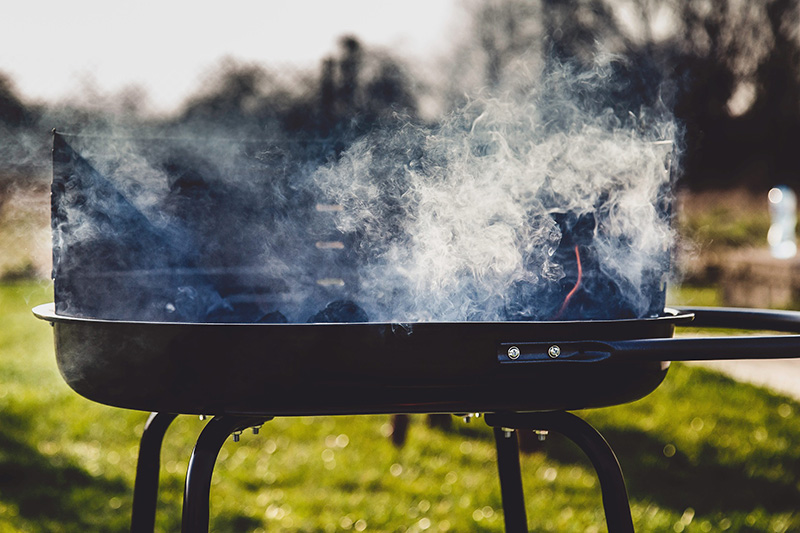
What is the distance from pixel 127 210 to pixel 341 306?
0.51 meters

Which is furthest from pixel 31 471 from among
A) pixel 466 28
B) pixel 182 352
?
pixel 466 28

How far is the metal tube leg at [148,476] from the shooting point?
1.32 meters

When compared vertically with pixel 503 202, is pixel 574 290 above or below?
below

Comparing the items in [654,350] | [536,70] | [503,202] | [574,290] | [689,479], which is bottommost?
[689,479]

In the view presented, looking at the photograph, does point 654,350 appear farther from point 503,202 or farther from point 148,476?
point 148,476

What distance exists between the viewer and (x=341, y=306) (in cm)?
128

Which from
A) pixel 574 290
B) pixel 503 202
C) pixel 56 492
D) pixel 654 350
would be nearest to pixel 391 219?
pixel 503 202

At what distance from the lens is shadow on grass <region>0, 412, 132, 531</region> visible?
2.32 metres

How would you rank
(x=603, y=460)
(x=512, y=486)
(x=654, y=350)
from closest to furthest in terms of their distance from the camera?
(x=654, y=350)
(x=603, y=460)
(x=512, y=486)

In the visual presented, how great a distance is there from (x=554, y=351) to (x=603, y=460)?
0.25 m

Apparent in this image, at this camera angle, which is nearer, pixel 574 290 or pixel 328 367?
pixel 328 367

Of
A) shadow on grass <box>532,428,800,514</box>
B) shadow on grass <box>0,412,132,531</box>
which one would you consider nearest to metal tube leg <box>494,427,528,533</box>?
shadow on grass <box>532,428,800,514</box>

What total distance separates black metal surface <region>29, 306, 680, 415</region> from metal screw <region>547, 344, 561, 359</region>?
0.06 feet

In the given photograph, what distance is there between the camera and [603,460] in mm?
1121
